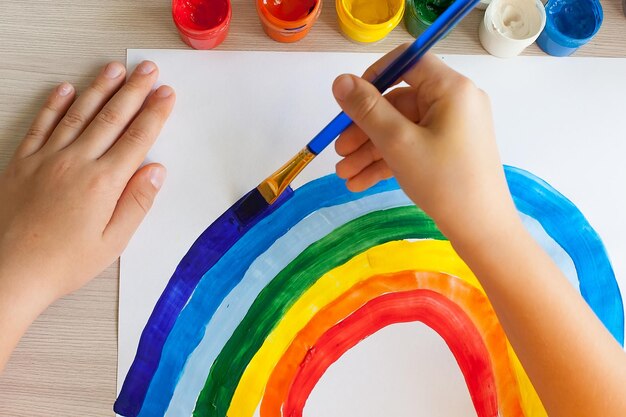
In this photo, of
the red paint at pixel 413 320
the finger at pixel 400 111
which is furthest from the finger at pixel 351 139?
the red paint at pixel 413 320

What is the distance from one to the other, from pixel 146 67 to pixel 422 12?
0.42 metres

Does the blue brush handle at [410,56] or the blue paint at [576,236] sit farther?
the blue paint at [576,236]

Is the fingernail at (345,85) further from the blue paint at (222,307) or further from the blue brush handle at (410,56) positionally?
the blue paint at (222,307)

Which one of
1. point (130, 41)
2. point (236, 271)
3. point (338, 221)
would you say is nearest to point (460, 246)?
point (338, 221)

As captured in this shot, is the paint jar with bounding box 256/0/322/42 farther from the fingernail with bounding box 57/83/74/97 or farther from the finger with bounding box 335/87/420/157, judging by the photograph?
the fingernail with bounding box 57/83/74/97

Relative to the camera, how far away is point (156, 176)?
81 cm

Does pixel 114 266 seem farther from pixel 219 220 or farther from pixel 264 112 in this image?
pixel 264 112

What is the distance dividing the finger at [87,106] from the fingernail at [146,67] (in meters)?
0.03

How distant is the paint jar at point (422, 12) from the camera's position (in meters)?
0.83

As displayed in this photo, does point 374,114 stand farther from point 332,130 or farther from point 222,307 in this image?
point 222,307

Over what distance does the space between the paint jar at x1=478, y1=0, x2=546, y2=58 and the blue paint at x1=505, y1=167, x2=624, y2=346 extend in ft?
0.61

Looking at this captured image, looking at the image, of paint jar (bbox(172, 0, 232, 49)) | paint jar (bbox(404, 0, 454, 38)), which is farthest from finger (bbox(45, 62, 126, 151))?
paint jar (bbox(404, 0, 454, 38))

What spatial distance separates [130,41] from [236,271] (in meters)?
0.38

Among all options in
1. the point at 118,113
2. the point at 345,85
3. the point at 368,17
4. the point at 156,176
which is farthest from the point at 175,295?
the point at 368,17
